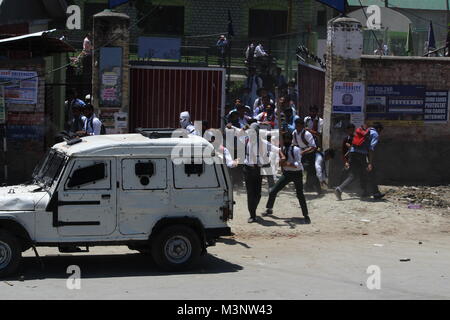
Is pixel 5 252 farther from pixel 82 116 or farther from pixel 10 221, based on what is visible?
pixel 82 116

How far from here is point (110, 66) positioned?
1630 cm

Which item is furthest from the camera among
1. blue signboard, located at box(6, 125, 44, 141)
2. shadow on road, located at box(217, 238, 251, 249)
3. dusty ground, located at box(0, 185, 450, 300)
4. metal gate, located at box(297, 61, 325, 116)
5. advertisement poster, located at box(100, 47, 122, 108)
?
metal gate, located at box(297, 61, 325, 116)

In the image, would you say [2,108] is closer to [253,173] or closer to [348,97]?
[253,173]

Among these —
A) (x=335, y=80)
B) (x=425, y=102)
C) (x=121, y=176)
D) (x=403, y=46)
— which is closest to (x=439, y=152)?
(x=425, y=102)

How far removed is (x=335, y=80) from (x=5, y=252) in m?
8.96

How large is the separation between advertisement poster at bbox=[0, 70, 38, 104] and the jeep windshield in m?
4.70

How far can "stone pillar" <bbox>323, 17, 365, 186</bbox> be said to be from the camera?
659 inches

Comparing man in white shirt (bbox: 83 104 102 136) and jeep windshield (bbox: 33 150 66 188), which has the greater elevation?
man in white shirt (bbox: 83 104 102 136)

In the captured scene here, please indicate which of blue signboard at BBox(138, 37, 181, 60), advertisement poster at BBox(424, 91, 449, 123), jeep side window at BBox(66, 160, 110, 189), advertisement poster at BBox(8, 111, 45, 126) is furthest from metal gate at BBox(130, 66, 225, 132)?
jeep side window at BBox(66, 160, 110, 189)

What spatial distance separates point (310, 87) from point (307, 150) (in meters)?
4.04

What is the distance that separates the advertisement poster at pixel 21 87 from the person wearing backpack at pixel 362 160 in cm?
630

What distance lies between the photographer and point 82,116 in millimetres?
15648

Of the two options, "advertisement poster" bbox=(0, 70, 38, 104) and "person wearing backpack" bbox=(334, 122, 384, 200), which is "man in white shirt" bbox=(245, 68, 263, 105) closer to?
"person wearing backpack" bbox=(334, 122, 384, 200)

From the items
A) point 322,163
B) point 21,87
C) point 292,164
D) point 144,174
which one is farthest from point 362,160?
point 21,87
